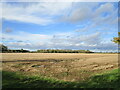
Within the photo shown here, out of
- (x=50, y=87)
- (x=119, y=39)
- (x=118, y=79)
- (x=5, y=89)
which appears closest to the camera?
(x=5, y=89)

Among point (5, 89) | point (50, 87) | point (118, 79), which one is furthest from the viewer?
point (118, 79)

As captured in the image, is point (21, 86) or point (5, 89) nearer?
point (5, 89)

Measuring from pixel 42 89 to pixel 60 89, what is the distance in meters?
1.25

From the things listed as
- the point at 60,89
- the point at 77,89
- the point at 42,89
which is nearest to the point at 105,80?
the point at 77,89

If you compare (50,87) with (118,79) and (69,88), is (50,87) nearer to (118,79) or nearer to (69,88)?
(69,88)

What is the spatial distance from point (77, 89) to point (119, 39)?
32.8 metres

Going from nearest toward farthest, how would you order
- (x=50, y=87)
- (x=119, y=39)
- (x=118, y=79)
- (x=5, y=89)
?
(x=5, y=89) < (x=50, y=87) < (x=118, y=79) < (x=119, y=39)

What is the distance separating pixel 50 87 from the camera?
10.5m

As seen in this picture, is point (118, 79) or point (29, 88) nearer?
point (29, 88)

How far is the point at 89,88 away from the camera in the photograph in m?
10.1

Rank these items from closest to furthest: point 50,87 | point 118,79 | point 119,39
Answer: point 50,87
point 118,79
point 119,39

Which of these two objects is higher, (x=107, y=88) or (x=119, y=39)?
(x=119, y=39)

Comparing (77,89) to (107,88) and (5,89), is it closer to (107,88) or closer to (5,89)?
(107,88)

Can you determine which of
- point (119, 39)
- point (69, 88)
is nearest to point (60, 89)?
point (69, 88)
